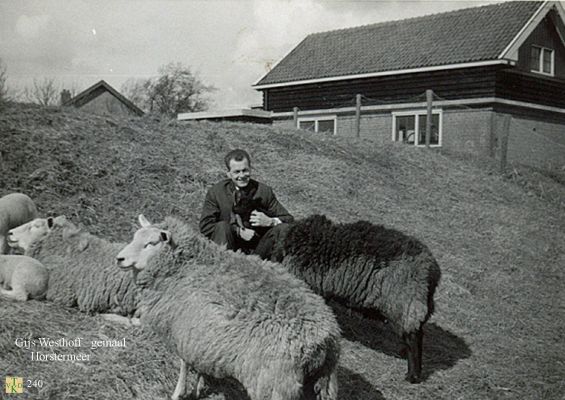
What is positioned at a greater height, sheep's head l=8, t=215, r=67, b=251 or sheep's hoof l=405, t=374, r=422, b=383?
sheep's head l=8, t=215, r=67, b=251

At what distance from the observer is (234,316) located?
3859 millimetres

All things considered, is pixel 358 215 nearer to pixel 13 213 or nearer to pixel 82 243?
pixel 82 243

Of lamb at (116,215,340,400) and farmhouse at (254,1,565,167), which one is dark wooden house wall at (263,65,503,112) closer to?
farmhouse at (254,1,565,167)

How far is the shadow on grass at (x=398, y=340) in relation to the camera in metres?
6.04

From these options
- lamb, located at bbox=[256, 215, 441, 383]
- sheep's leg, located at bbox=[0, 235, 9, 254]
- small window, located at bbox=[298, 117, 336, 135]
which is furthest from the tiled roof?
sheep's leg, located at bbox=[0, 235, 9, 254]

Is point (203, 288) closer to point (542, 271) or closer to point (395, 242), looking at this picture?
point (395, 242)

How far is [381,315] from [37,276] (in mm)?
3198

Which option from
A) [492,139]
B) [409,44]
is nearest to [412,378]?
[492,139]

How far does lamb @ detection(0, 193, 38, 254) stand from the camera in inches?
237

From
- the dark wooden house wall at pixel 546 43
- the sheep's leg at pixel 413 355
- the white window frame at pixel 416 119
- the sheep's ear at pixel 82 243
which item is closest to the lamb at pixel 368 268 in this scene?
the sheep's leg at pixel 413 355

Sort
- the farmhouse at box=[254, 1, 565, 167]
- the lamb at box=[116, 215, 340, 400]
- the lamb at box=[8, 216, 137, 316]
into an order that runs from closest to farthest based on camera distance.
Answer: the lamb at box=[116, 215, 340, 400]
the lamb at box=[8, 216, 137, 316]
the farmhouse at box=[254, 1, 565, 167]

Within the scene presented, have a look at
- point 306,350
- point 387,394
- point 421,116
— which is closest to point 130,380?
point 306,350

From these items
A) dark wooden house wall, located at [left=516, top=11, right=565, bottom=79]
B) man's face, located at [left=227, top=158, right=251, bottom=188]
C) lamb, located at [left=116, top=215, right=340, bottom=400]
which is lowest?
lamb, located at [left=116, top=215, right=340, bottom=400]

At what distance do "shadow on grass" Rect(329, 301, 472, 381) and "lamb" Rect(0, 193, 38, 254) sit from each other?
11.1 ft
